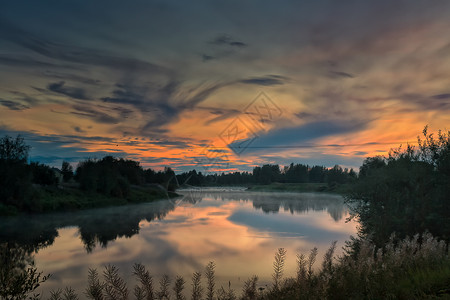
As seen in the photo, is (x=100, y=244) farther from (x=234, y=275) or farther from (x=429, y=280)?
(x=429, y=280)

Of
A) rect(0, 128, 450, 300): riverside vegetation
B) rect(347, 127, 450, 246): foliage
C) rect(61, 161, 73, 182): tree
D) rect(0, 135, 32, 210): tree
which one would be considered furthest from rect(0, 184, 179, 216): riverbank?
rect(347, 127, 450, 246): foliage

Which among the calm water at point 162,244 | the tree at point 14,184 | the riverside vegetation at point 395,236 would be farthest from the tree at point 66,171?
the riverside vegetation at point 395,236

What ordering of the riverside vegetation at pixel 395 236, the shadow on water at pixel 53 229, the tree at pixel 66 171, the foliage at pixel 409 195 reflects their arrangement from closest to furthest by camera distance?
the riverside vegetation at pixel 395 236
the foliage at pixel 409 195
the shadow on water at pixel 53 229
the tree at pixel 66 171

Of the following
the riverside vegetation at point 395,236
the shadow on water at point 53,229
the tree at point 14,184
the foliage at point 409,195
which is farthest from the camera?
the tree at point 14,184

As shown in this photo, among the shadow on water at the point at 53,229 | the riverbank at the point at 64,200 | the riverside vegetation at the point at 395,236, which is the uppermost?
the riverside vegetation at the point at 395,236

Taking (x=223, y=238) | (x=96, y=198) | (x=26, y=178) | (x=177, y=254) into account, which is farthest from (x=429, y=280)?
(x=96, y=198)

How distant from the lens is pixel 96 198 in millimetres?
77188

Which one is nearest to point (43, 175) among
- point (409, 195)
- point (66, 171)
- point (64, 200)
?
point (64, 200)

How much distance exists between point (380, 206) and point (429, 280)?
1414 cm

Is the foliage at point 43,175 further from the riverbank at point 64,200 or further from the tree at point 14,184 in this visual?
the tree at point 14,184

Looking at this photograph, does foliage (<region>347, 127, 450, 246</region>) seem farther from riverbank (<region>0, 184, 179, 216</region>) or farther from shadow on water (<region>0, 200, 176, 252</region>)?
riverbank (<region>0, 184, 179, 216</region>)

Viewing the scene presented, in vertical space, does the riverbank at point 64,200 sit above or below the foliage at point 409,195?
below

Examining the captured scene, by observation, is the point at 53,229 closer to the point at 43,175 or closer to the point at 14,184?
the point at 14,184

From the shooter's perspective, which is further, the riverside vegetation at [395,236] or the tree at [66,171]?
the tree at [66,171]
